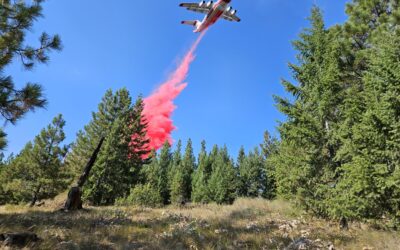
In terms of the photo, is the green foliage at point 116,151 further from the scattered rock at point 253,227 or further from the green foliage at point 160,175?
the green foliage at point 160,175

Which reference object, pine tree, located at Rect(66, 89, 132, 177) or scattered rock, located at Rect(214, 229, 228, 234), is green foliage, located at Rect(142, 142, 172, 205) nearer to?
pine tree, located at Rect(66, 89, 132, 177)

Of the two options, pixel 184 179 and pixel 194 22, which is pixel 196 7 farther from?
pixel 184 179

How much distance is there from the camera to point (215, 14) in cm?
2583

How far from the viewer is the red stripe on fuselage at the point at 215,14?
2500 cm

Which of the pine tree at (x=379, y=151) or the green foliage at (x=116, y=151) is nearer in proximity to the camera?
the pine tree at (x=379, y=151)

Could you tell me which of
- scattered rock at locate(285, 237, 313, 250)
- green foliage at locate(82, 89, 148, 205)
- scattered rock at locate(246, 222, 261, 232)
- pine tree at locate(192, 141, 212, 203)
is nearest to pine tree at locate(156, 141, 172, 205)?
pine tree at locate(192, 141, 212, 203)

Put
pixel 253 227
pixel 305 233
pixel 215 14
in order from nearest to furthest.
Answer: pixel 305 233, pixel 253 227, pixel 215 14

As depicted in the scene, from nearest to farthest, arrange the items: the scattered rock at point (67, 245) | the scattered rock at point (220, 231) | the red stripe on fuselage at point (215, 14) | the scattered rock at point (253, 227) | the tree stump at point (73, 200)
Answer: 1. the scattered rock at point (67, 245)
2. the scattered rock at point (220, 231)
3. the scattered rock at point (253, 227)
4. the tree stump at point (73, 200)
5. the red stripe on fuselage at point (215, 14)

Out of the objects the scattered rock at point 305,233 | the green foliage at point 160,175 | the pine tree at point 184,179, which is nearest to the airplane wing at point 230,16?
the scattered rock at point 305,233

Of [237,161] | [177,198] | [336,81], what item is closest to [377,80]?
[336,81]

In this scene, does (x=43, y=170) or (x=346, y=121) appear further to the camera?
(x=43, y=170)

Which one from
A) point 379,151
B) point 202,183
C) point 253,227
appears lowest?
point 253,227

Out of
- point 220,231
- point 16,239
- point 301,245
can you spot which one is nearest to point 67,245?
point 16,239

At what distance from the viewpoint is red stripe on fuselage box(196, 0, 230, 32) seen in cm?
2500
